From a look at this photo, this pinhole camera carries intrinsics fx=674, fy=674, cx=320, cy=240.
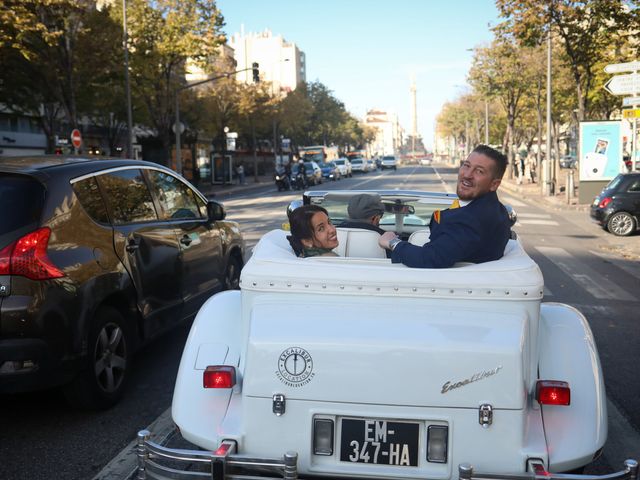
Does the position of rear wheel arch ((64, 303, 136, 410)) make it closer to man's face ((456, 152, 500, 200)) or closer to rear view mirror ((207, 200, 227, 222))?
rear view mirror ((207, 200, 227, 222))

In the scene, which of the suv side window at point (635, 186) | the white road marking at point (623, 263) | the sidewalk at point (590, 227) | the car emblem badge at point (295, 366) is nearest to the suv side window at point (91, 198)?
the car emblem badge at point (295, 366)

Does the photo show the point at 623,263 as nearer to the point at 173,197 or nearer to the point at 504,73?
the point at 173,197

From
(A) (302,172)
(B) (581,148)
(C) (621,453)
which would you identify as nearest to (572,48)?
(B) (581,148)

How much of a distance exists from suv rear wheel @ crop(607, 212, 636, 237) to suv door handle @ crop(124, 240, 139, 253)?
1352 centimetres

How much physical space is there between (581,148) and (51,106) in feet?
76.1

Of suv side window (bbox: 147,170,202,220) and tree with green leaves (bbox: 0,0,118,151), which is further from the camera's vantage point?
tree with green leaves (bbox: 0,0,118,151)

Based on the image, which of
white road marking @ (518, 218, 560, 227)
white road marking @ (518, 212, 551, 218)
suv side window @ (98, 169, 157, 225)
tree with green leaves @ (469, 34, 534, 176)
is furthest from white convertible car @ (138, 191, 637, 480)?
tree with green leaves @ (469, 34, 534, 176)

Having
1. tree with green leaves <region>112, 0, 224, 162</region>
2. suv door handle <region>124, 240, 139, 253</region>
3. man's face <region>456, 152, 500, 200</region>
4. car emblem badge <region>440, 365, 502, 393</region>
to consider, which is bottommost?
car emblem badge <region>440, 365, 502, 393</region>

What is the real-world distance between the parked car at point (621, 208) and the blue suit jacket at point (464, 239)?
1385 cm

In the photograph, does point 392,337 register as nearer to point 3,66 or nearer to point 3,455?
point 3,455

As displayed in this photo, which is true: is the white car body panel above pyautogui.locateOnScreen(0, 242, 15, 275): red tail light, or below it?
below

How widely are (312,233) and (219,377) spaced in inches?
43.0

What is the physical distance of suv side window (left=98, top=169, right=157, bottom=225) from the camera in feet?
15.9

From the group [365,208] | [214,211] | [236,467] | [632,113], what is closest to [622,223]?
[632,113]
